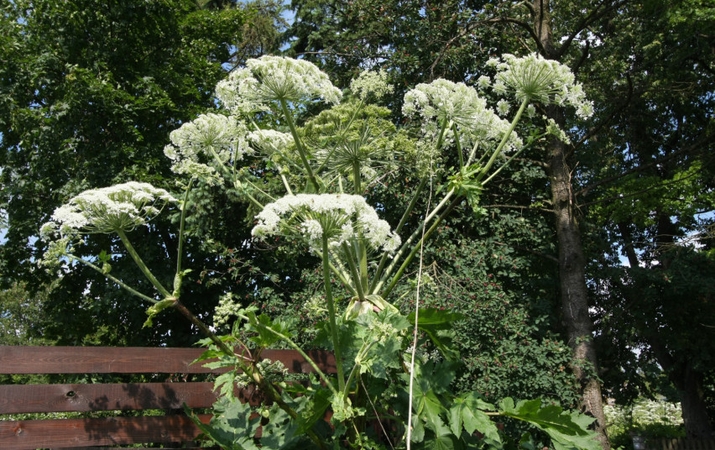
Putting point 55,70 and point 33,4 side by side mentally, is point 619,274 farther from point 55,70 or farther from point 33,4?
point 33,4

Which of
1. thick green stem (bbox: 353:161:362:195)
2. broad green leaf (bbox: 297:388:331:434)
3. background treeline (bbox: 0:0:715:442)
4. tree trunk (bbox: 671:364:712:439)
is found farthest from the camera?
tree trunk (bbox: 671:364:712:439)

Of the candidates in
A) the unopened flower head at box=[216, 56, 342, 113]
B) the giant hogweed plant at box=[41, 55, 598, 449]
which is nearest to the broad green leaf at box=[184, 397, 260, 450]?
the giant hogweed plant at box=[41, 55, 598, 449]

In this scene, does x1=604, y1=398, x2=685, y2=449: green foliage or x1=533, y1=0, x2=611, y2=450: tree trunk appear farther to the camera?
x1=604, y1=398, x2=685, y2=449: green foliage

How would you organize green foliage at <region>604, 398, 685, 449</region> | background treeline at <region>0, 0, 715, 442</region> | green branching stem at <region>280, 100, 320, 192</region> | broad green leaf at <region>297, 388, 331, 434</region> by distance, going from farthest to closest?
green foliage at <region>604, 398, 685, 449</region>, background treeline at <region>0, 0, 715, 442</region>, green branching stem at <region>280, 100, 320, 192</region>, broad green leaf at <region>297, 388, 331, 434</region>

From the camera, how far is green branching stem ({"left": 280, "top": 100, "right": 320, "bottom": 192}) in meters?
3.02

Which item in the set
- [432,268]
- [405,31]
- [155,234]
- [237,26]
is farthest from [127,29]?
[432,268]

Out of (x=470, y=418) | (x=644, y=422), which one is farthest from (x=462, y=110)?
(x=644, y=422)

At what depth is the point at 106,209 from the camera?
276 cm

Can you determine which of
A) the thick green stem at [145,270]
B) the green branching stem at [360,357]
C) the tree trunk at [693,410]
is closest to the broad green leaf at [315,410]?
the green branching stem at [360,357]

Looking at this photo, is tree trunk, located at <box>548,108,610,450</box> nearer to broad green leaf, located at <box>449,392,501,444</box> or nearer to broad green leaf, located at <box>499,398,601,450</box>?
broad green leaf, located at <box>499,398,601,450</box>

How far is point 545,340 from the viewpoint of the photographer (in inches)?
280

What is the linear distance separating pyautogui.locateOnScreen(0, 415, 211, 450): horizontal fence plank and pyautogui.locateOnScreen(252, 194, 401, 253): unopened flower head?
1.55 m

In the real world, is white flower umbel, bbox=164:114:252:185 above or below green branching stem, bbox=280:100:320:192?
above

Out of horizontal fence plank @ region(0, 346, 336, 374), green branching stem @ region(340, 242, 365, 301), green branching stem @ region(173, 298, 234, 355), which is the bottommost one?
horizontal fence plank @ region(0, 346, 336, 374)
